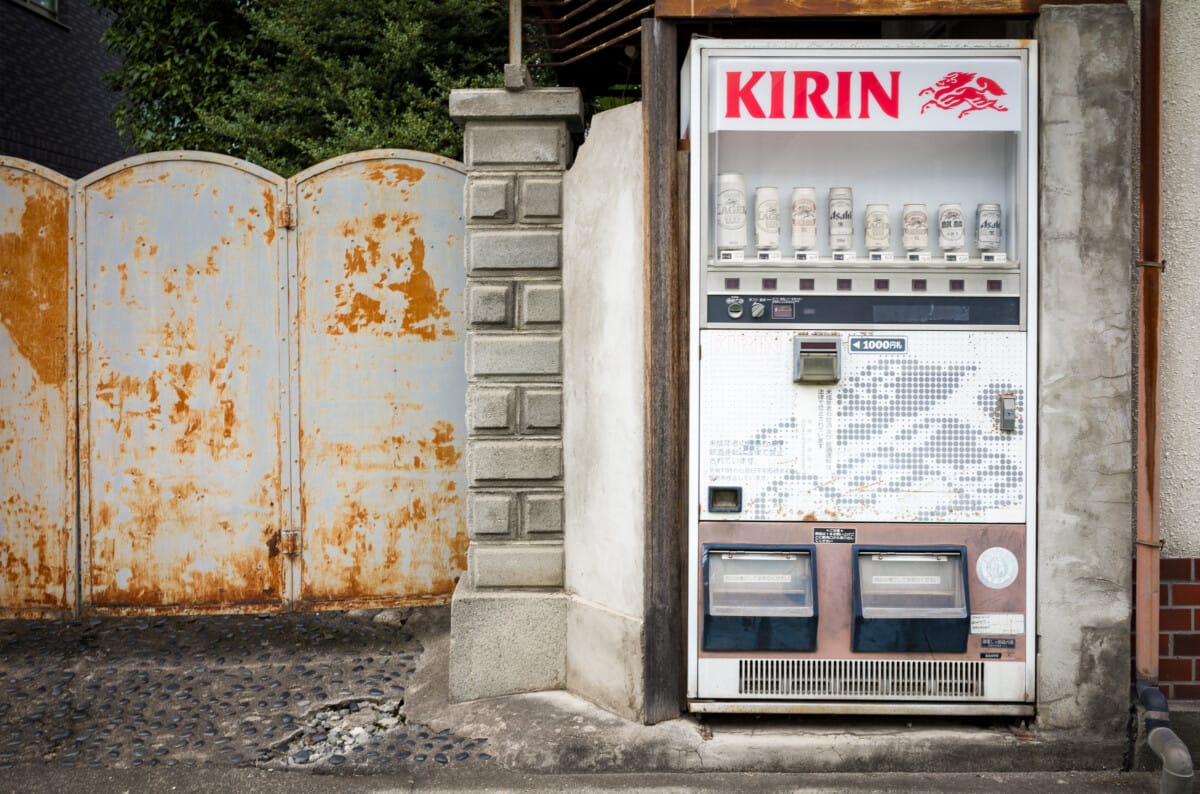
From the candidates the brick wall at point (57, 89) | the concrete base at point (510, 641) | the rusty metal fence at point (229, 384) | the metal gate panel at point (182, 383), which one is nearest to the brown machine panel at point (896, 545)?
the concrete base at point (510, 641)

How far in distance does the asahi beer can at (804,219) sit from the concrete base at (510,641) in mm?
1881

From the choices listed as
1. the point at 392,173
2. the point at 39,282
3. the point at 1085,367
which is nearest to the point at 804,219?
the point at 1085,367

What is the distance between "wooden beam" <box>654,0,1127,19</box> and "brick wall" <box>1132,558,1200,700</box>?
2285mm

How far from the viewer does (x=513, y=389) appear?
458 centimetres

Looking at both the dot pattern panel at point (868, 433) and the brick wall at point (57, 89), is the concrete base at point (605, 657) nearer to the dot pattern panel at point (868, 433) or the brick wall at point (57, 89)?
the dot pattern panel at point (868, 433)

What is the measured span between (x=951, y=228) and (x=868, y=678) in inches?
70.0

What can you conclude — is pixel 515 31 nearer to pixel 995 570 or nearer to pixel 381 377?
pixel 381 377

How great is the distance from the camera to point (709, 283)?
3.96 m

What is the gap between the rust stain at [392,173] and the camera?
5.60 m

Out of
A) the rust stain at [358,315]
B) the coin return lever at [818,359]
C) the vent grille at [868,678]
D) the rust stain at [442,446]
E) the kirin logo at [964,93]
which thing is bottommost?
the vent grille at [868,678]

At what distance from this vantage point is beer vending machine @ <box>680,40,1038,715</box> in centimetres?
391

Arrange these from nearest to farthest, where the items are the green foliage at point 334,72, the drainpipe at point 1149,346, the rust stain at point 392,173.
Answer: the drainpipe at point 1149,346 → the rust stain at point 392,173 → the green foliage at point 334,72

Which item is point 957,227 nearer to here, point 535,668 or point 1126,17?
point 1126,17

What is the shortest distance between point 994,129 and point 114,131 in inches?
547
